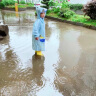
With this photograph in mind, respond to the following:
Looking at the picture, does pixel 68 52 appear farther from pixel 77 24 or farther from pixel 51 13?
pixel 51 13

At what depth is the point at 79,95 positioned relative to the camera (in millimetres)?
2553

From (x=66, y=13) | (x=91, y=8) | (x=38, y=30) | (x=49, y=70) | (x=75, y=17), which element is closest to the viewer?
(x=49, y=70)

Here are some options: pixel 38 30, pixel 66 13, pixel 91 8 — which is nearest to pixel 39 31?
pixel 38 30

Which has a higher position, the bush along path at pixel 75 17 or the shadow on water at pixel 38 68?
the bush along path at pixel 75 17

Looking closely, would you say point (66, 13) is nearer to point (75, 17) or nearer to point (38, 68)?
point (75, 17)

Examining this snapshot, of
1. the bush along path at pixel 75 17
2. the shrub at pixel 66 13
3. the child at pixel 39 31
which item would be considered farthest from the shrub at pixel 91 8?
the child at pixel 39 31

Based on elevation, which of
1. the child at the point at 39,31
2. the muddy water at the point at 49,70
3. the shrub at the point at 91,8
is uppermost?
the shrub at the point at 91,8

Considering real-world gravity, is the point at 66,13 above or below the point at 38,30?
above

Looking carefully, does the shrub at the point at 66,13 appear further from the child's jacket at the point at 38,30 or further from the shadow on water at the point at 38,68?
the shadow on water at the point at 38,68

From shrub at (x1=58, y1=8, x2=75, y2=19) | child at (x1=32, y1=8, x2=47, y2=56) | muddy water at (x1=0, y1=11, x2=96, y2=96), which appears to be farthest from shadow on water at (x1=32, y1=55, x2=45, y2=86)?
shrub at (x1=58, y1=8, x2=75, y2=19)

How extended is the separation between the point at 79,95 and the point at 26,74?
1.42 m

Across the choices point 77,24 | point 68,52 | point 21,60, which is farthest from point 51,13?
point 21,60

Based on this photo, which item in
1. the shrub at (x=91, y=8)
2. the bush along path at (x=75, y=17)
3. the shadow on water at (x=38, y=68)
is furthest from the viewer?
the bush along path at (x=75, y=17)

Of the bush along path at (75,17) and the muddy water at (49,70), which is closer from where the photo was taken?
the muddy water at (49,70)
